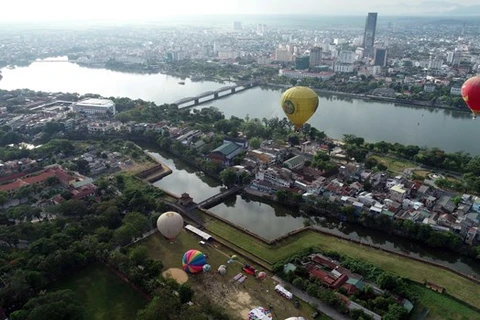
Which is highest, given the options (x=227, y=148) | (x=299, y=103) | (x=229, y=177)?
(x=299, y=103)

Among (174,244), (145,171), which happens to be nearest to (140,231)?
(174,244)

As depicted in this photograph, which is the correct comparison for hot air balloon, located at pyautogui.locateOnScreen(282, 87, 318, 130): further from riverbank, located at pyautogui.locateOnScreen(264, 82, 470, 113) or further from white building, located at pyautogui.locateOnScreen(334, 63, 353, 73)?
white building, located at pyautogui.locateOnScreen(334, 63, 353, 73)

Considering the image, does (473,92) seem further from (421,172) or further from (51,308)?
(51,308)

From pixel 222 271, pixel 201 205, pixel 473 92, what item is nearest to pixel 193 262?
pixel 222 271

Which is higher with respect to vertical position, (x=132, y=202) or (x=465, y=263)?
(x=132, y=202)

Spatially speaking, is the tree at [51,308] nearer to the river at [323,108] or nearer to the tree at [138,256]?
the tree at [138,256]

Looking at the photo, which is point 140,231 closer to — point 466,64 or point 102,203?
point 102,203

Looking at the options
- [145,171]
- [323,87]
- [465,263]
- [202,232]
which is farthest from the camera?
[323,87]
